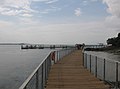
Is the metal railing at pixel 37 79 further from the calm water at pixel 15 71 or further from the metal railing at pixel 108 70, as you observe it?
the calm water at pixel 15 71

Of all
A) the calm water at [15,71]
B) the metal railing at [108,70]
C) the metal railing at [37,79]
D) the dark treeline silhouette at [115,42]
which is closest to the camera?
the metal railing at [37,79]

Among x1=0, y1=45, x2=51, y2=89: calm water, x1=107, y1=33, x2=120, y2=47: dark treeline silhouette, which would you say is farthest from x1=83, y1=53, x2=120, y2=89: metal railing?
x1=107, y1=33, x2=120, y2=47: dark treeline silhouette

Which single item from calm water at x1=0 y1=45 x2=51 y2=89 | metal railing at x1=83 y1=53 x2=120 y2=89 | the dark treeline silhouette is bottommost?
calm water at x1=0 y1=45 x2=51 y2=89

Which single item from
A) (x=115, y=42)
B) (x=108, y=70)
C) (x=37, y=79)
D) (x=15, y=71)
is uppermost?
(x=115, y=42)

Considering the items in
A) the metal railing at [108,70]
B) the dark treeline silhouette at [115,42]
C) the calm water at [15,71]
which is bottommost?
the calm water at [15,71]

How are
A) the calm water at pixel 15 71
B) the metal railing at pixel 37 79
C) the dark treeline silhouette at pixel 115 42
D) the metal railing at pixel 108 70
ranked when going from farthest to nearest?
the dark treeline silhouette at pixel 115 42
the calm water at pixel 15 71
the metal railing at pixel 108 70
the metal railing at pixel 37 79

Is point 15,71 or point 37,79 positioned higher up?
point 37,79

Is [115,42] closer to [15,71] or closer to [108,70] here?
[15,71]

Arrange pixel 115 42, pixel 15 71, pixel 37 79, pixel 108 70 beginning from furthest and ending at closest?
pixel 115 42 < pixel 15 71 < pixel 108 70 < pixel 37 79

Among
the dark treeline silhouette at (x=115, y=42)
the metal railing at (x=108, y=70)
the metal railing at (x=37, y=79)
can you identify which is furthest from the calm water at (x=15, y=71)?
the dark treeline silhouette at (x=115, y=42)

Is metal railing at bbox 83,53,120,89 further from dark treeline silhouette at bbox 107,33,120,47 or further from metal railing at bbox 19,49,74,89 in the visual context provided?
dark treeline silhouette at bbox 107,33,120,47

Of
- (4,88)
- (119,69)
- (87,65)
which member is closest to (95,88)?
(119,69)

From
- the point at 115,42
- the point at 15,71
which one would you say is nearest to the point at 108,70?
the point at 15,71

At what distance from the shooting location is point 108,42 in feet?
505
